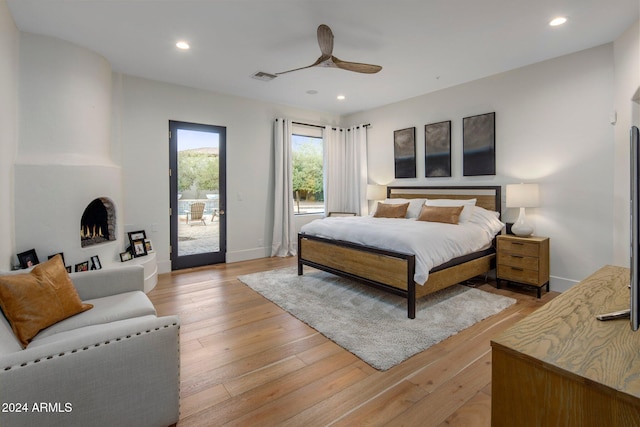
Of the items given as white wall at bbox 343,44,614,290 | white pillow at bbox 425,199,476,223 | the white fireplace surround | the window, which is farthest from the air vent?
white pillow at bbox 425,199,476,223

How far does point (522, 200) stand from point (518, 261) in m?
0.74

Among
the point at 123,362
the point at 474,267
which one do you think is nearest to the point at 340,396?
the point at 123,362

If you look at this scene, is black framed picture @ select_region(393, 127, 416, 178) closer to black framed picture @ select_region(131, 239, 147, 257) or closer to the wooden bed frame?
the wooden bed frame

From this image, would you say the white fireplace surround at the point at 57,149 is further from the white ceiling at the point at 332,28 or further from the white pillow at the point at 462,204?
the white pillow at the point at 462,204

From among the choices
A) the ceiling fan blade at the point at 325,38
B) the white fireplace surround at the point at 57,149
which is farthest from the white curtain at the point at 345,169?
the white fireplace surround at the point at 57,149

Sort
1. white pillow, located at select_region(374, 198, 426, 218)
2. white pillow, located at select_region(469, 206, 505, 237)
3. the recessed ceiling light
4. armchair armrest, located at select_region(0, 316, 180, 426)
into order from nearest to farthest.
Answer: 1. armchair armrest, located at select_region(0, 316, 180, 426)
2. the recessed ceiling light
3. white pillow, located at select_region(469, 206, 505, 237)
4. white pillow, located at select_region(374, 198, 426, 218)

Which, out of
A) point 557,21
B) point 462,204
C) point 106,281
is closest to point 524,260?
point 462,204

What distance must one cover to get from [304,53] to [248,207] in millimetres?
2846

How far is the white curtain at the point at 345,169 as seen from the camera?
6453 millimetres

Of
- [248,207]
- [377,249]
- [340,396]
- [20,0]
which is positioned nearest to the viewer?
Answer: [340,396]

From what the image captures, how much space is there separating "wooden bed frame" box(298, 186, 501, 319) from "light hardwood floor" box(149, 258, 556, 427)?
0.59 m

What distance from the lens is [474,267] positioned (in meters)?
3.86

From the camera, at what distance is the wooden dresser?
82 centimetres

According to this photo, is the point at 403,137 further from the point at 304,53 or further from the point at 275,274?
the point at 275,274
